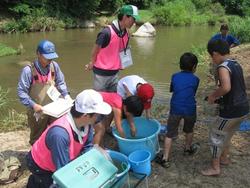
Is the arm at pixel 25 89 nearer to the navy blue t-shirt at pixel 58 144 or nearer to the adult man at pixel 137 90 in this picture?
the adult man at pixel 137 90

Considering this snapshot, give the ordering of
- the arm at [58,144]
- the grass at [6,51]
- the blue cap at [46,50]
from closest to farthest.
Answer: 1. the arm at [58,144]
2. the blue cap at [46,50]
3. the grass at [6,51]

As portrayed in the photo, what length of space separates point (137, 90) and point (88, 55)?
1076 centimetres

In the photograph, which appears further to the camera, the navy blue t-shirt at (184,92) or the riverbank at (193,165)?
the navy blue t-shirt at (184,92)

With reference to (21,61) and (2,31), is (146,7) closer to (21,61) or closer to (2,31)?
(2,31)

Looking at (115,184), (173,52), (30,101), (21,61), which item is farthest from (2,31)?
(115,184)

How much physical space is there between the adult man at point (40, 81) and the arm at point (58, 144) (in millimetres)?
1417

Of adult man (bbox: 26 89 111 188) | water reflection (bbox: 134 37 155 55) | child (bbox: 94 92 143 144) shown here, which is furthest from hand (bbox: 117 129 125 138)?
water reflection (bbox: 134 37 155 55)

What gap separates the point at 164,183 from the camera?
418 cm

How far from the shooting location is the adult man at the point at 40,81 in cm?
420

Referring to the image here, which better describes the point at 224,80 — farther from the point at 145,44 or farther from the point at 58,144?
the point at 145,44

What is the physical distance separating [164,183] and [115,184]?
1.16 meters

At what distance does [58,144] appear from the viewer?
9.05ft

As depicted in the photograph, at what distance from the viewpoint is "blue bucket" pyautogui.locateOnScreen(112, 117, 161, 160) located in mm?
4293

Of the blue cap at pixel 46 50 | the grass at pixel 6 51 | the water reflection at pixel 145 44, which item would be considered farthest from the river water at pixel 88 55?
the blue cap at pixel 46 50
